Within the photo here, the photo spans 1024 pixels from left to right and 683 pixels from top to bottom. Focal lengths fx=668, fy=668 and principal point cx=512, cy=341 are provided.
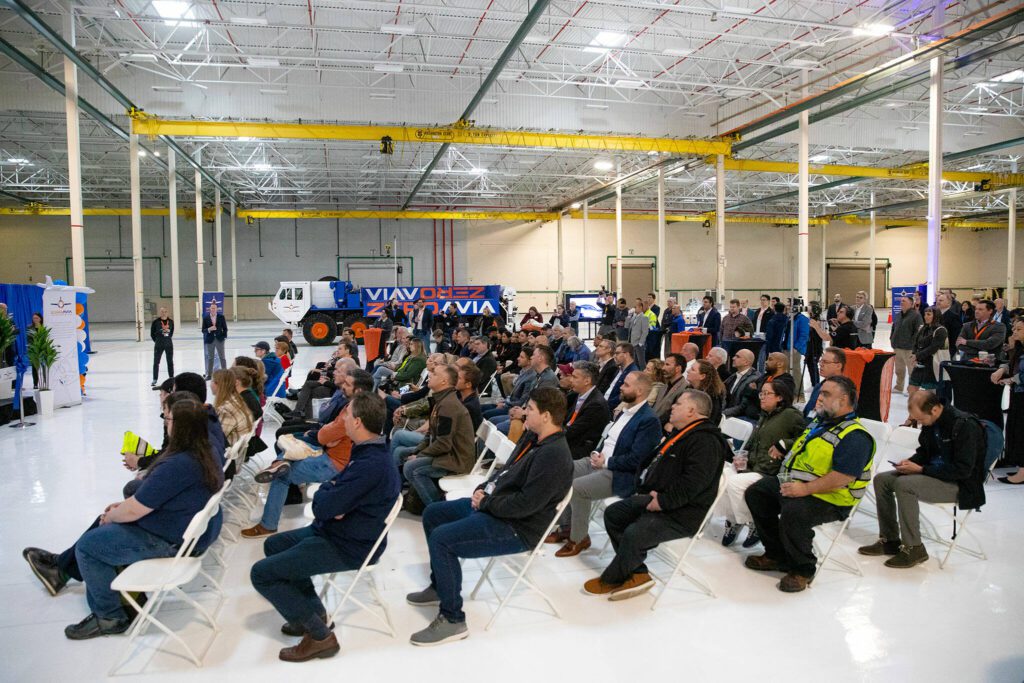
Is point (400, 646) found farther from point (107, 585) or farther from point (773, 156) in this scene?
point (773, 156)

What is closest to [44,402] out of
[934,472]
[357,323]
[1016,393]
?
[934,472]

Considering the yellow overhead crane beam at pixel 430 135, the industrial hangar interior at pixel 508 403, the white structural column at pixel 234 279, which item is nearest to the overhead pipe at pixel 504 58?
the industrial hangar interior at pixel 508 403

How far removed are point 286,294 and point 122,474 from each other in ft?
50.3

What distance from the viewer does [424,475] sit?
452 cm

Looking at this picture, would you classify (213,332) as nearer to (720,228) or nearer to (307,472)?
(307,472)

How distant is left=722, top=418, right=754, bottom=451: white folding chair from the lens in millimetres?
4949

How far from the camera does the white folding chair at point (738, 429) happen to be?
195 inches

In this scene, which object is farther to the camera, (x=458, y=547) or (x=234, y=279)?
(x=234, y=279)

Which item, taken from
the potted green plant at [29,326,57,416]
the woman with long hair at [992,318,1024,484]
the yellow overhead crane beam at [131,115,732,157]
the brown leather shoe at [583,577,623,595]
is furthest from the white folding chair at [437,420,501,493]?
the yellow overhead crane beam at [131,115,732,157]

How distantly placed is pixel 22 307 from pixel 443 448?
8812mm

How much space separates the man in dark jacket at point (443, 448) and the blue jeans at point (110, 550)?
1.67m

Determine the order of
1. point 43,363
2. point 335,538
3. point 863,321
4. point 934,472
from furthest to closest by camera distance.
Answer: point 863,321, point 43,363, point 934,472, point 335,538

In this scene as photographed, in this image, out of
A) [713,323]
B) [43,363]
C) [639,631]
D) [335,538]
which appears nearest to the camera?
[335,538]

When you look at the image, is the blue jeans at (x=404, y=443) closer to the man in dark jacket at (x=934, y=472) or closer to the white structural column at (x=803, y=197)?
the man in dark jacket at (x=934, y=472)
